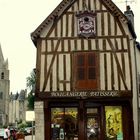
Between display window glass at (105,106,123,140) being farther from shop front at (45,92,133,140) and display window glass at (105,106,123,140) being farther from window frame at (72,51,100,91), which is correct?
window frame at (72,51,100,91)

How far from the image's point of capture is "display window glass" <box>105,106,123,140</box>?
23047 millimetres

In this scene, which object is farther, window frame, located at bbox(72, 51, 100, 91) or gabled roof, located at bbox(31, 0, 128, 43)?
gabled roof, located at bbox(31, 0, 128, 43)

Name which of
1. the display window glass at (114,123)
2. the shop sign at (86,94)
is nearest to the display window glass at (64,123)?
the shop sign at (86,94)

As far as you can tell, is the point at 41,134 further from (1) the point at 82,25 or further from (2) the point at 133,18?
(2) the point at 133,18

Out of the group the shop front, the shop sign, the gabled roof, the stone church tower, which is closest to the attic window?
the gabled roof

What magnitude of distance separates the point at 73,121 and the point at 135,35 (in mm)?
6117

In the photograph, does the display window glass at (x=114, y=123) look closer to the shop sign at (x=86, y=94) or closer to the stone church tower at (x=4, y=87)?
the shop sign at (x=86, y=94)

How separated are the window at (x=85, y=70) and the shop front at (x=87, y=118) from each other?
0.76 m

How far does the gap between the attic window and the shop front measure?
3.68m

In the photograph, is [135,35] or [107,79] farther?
[135,35]

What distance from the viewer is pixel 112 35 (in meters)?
23.6

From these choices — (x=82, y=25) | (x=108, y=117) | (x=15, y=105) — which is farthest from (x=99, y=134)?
(x=15, y=105)

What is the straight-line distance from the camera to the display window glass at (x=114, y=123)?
2305cm

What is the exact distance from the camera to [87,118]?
76.4 ft
